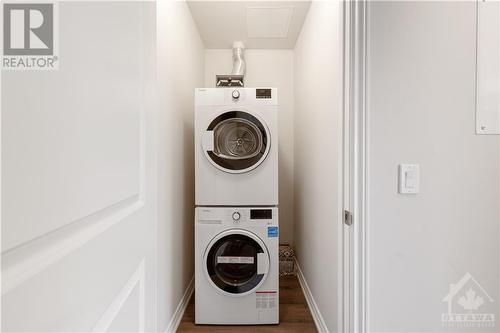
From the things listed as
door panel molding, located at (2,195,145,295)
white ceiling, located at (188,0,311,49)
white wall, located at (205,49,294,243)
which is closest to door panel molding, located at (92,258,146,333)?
door panel molding, located at (2,195,145,295)

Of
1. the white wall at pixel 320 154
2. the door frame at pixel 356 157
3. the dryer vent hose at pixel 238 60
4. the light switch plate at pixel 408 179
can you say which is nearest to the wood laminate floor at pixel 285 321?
the white wall at pixel 320 154

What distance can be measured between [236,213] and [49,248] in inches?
64.9

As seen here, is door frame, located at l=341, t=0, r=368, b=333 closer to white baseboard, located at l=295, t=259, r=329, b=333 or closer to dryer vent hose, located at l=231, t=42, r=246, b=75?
white baseboard, located at l=295, t=259, r=329, b=333

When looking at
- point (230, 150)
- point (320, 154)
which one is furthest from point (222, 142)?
point (320, 154)

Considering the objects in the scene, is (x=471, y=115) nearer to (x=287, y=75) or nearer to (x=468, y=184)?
(x=468, y=184)

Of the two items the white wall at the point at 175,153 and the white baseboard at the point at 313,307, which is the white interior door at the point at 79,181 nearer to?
the white wall at the point at 175,153

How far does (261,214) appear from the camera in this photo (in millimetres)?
2000

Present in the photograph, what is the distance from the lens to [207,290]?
1996mm

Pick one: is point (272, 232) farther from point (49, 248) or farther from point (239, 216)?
point (49, 248)

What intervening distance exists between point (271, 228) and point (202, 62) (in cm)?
196

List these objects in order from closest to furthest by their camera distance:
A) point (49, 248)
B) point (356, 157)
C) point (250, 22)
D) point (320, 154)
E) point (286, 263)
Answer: point (49, 248) → point (356, 157) → point (320, 154) → point (250, 22) → point (286, 263)

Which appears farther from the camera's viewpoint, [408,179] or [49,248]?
[408,179]

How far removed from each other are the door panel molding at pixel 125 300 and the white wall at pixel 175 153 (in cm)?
A: 91

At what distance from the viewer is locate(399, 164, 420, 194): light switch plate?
109cm
